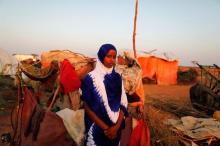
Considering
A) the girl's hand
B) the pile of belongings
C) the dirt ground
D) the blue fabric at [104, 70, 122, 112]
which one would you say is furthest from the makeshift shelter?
the girl's hand

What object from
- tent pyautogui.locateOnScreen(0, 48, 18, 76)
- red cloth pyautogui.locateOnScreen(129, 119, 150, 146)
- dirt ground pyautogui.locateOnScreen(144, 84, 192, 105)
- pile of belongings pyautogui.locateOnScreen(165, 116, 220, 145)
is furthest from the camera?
tent pyautogui.locateOnScreen(0, 48, 18, 76)

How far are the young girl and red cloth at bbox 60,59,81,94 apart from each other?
870 mm

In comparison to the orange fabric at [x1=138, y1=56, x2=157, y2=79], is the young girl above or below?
above

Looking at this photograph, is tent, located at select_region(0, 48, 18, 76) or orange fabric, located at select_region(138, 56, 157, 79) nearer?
tent, located at select_region(0, 48, 18, 76)

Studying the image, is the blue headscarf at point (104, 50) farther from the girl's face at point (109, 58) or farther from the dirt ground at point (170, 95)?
the dirt ground at point (170, 95)

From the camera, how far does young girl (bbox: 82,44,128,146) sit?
2.74 metres

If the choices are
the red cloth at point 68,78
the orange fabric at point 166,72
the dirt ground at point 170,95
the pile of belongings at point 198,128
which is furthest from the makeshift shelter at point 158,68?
the red cloth at point 68,78

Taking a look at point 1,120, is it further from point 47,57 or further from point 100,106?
point 47,57

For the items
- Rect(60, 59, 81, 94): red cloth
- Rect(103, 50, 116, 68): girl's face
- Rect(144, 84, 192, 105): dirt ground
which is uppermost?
Rect(103, 50, 116, 68): girl's face

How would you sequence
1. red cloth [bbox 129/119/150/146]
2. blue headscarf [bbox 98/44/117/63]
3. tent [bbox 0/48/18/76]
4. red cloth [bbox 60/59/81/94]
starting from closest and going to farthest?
blue headscarf [bbox 98/44/117/63], red cloth [bbox 129/119/150/146], red cloth [bbox 60/59/81/94], tent [bbox 0/48/18/76]

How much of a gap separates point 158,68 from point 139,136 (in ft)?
47.4

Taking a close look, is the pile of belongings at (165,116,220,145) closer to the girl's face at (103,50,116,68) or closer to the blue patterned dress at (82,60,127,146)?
the blue patterned dress at (82,60,127,146)

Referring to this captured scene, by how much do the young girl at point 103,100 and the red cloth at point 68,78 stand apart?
2.85 ft

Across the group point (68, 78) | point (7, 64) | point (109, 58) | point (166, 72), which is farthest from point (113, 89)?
point (166, 72)
